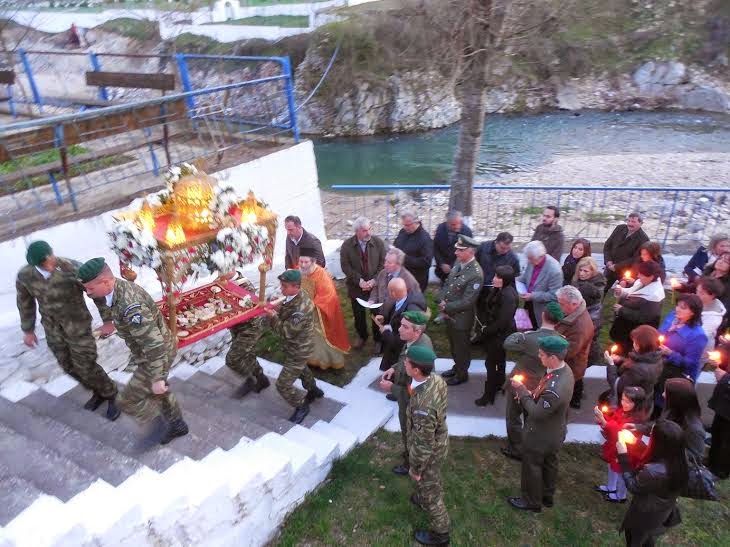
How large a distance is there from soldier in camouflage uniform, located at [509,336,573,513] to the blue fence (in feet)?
16.2

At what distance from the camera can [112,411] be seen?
4.68 m

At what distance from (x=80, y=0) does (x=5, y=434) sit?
44.0 metres

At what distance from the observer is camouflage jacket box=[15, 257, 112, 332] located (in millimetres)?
4273

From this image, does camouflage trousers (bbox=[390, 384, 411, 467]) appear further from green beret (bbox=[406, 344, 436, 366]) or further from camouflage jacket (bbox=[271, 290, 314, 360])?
camouflage jacket (bbox=[271, 290, 314, 360])

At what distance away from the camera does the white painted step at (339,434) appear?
4.66 m

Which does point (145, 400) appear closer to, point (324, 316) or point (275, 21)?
point (324, 316)

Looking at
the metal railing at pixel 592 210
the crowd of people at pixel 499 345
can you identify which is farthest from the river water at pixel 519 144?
the crowd of people at pixel 499 345

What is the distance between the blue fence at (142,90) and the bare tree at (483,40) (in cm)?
259

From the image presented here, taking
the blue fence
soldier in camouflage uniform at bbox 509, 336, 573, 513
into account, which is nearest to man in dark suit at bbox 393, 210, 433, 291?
soldier in camouflage uniform at bbox 509, 336, 573, 513

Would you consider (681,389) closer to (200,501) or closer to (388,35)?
(200,501)

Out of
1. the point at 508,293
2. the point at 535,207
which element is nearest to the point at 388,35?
the point at 535,207

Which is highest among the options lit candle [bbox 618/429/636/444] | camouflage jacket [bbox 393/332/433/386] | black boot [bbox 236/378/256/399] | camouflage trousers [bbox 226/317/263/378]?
camouflage jacket [bbox 393/332/433/386]

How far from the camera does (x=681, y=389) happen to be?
359cm

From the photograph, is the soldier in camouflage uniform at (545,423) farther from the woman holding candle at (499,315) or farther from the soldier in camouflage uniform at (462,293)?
the soldier in camouflage uniform at (462,293)
